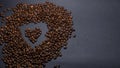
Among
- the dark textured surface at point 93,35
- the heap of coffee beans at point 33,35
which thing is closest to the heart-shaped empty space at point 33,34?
the heap of coffee beans at point 33,35

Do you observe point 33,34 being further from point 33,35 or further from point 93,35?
point 93,35

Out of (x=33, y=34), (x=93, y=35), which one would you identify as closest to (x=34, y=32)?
(x=33, y=34)

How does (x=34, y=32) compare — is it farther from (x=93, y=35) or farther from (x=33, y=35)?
(x=93, y=35)

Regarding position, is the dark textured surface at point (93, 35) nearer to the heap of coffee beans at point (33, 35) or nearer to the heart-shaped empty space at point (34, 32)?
the heap of coffee beans at point (33, 35)

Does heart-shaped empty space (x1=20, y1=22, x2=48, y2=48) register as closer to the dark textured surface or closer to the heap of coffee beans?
the heap of coffee beans
